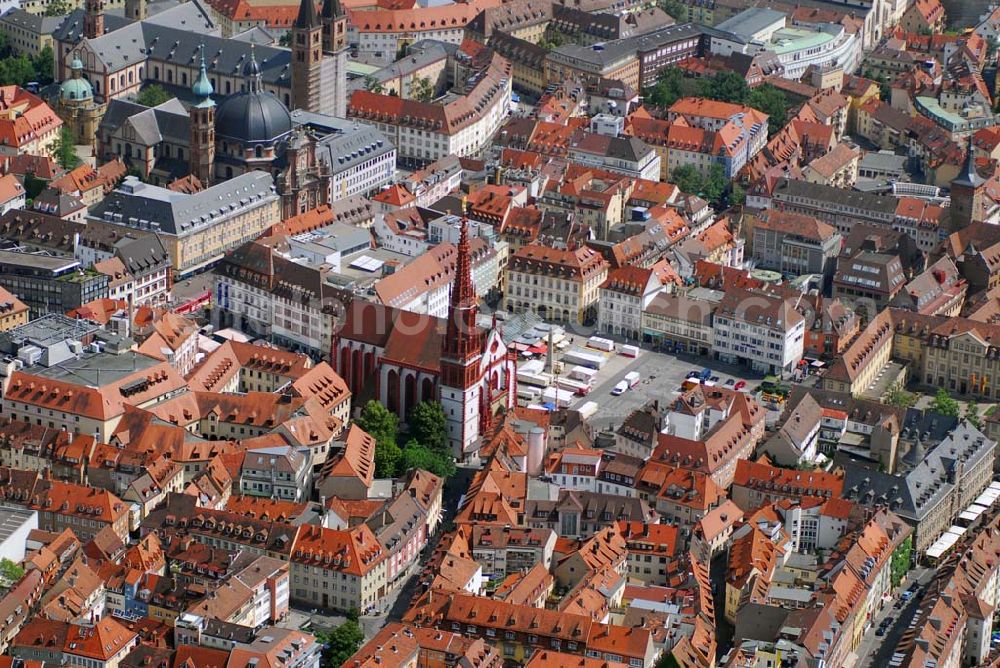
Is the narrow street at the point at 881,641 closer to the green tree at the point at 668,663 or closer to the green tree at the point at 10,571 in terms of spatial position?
the green tree at the point at 668,663

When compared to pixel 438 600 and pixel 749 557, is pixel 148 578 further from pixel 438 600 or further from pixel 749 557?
pixel 749 557

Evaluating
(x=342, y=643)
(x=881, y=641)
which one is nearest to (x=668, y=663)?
(x=881, y=641)

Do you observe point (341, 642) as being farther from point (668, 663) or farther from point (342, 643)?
point (668, 663)

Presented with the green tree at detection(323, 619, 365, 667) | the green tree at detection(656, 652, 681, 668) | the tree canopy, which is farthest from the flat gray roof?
the green tree at detection(656, 652, 681, 668)

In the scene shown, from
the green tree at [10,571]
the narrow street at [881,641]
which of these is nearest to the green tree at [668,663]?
the narrow street at [881,641]

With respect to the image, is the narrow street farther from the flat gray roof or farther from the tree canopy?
the flat gray roof
